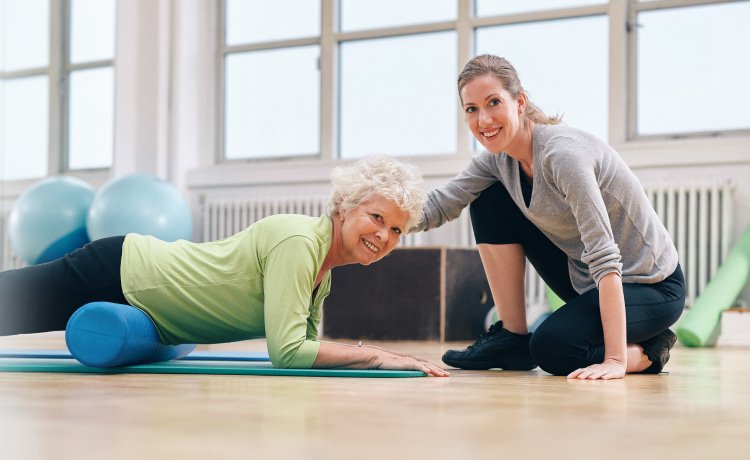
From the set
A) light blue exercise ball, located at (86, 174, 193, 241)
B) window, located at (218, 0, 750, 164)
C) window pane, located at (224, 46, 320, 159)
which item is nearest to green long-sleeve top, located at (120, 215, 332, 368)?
light blue exercise ball, located at (86, 174, 193, 241)

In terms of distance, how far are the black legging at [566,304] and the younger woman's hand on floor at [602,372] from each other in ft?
0.37

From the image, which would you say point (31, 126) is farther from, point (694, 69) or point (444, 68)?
point (694, 69)

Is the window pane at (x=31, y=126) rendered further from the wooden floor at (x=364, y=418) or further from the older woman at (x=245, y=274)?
the wooden floor at (x=364, y=418)

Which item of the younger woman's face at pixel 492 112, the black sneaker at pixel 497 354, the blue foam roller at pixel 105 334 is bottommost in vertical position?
the black sneaker at pixel 497 354

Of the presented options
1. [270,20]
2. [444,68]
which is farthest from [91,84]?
[444,68]

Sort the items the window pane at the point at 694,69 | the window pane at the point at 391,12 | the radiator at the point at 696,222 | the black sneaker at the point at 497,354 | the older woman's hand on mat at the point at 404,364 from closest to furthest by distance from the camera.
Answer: the older woman's hand on mat at the point at 404,364 < the black sneaker at the point at 497,354 < the radiator at the point at 696,222 < the window pane at the point at 694,69 < the window pane at the point at 391,12

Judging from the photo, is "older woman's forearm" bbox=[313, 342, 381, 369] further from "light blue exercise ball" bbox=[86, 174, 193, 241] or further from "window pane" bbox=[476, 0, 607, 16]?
"window pane" bbox=[476, 0, 607, 16]

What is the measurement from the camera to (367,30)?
5.55 metres

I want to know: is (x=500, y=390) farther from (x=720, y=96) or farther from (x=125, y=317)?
(x=720, y=96)

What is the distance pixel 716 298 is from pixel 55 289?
300 cm

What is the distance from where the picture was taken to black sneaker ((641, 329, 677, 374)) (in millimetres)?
2359

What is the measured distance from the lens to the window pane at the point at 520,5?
5000 millimetres

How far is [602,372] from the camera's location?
208cm

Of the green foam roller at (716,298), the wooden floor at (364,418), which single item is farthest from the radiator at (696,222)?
the wooden floor at (364,418)
